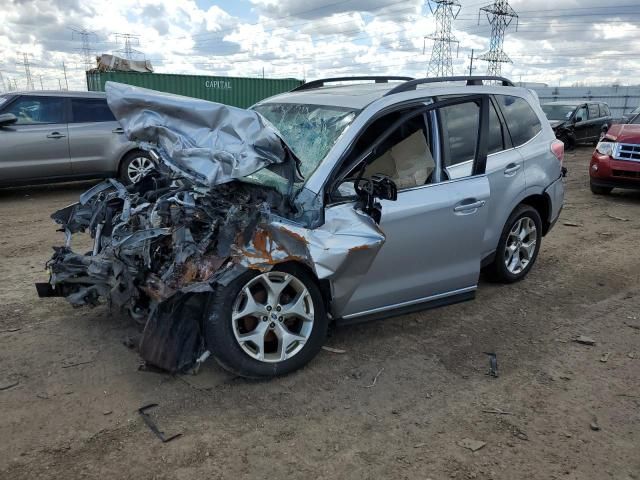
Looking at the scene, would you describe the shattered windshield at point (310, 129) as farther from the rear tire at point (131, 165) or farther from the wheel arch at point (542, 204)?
the rear tire at point (131, 165)

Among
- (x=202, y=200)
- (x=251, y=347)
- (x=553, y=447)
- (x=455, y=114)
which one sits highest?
(x=455, y=114)

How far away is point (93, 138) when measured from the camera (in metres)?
9.23

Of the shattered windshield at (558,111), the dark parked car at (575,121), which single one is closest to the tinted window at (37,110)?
the dark parked car at (575,121)

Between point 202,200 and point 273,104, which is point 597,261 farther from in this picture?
point 202,200

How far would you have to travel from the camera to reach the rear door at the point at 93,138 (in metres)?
9.11

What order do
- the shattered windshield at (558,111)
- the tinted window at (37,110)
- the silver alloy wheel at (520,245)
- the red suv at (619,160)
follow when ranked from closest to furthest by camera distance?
the silver alloy wheel at (520,245), the tinted window at (37,110), the red suv at (619,160), the shattered windshield at (558,111)

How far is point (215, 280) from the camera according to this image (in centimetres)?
318

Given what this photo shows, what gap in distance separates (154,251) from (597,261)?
5.01 m

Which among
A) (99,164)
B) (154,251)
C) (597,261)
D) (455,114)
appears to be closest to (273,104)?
(455,114)

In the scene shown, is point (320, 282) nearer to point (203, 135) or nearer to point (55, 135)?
point (203, 135)

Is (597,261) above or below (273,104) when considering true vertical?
below

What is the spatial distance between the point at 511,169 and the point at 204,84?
1847cm

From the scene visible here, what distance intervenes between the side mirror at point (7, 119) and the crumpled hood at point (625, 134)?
10129mm

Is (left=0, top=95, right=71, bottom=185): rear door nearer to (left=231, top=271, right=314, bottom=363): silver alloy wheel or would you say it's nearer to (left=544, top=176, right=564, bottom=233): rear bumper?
(left=231, top=271, right=314, bottom=363): silver alloy wheel
